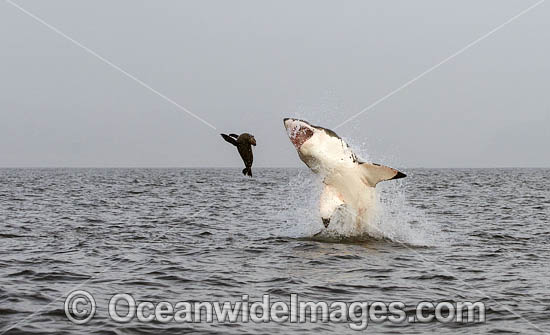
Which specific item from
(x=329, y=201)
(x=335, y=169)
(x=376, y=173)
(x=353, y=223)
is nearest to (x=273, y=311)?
(x=335, y=169)

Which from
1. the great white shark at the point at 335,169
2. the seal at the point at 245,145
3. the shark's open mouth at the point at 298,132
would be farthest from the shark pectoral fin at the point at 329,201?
the seal at the point at 245,145

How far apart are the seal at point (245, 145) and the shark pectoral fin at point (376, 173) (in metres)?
4.26

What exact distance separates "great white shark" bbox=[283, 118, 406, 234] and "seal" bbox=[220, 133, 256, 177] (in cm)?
244

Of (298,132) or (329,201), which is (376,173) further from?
(298,132)

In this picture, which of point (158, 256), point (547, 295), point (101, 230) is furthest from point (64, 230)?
point (547, 295)

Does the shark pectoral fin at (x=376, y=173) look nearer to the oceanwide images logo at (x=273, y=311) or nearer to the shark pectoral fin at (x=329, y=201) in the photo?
the shark pectoral fin at (x=329, y=201)

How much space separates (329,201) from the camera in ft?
54.5

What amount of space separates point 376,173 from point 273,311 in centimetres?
661

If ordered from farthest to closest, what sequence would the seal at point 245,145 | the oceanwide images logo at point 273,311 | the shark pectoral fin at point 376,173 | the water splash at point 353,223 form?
the water splash at point 353,223 < the shark pectoral fin at point 376,173 < the seal at point 245,145 < the oceanwide images logo at point 273,311

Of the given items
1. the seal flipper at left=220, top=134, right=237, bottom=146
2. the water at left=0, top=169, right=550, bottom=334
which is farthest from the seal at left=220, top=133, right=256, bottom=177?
the water at left=0, top=169, right=550, bottom=334

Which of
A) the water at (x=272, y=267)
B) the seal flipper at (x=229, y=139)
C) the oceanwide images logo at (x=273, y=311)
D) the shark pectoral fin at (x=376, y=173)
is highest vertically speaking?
the seal flipper at (x=229, y=139)

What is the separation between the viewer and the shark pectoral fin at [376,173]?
15805 millimetres

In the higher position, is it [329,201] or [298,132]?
[298,132]

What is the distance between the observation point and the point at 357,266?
46.9ft
